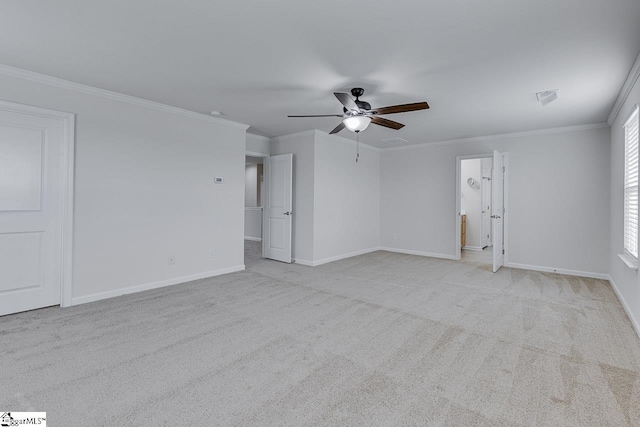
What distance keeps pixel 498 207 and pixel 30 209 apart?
6.61 meters

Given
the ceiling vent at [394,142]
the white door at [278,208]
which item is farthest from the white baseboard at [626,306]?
the white door at [278,208]

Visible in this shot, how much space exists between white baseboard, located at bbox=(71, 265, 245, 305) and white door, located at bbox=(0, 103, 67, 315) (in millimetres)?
252

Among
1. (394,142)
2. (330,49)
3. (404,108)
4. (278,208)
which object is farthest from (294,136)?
(330,49)

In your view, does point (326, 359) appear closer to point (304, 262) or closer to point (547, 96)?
point (304, 262)

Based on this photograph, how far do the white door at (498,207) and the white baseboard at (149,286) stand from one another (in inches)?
172

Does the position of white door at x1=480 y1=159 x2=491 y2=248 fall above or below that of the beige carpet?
above

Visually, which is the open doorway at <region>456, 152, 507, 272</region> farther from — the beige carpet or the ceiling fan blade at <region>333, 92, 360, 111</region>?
the ceiling fan blade at <region>333, 92, 360, 111</region>

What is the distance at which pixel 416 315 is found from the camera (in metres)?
3.17

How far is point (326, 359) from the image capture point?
7.47 feet

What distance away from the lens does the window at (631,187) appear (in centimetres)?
313

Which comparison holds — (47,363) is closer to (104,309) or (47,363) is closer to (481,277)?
(104,309)

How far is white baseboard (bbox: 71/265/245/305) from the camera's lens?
350 centimetres

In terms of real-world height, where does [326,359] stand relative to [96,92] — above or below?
below

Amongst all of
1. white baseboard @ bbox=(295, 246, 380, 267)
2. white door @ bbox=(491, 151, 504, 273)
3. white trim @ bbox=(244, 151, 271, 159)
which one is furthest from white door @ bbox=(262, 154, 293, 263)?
white door @ bbox=(491, 151, 504, 273)
